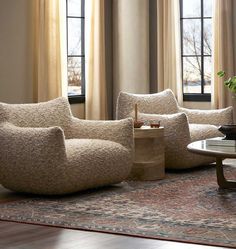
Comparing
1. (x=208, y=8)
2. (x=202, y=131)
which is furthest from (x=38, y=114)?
(x=208, y=8)

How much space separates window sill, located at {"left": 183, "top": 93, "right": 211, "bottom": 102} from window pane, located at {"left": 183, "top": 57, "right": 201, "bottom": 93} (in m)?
0.10

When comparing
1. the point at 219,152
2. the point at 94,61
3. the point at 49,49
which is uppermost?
the point at 49,49

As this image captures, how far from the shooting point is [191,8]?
32.7 ft

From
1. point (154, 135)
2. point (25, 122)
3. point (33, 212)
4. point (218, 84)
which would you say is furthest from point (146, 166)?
point (218, 84)

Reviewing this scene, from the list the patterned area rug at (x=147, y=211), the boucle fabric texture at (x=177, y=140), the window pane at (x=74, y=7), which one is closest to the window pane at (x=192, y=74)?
the window pane at (x=74, y=7)

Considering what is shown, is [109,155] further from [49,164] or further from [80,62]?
[80,62]

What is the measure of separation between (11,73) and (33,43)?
0.48 m

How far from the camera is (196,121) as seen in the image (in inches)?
327

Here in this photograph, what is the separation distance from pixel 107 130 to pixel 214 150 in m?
1.13

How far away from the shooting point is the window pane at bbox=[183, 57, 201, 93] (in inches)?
393

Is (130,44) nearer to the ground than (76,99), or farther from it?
farther from it

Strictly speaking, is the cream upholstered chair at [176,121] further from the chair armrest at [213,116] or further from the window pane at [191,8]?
the window pane at [191,8]

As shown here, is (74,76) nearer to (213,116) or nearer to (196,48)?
(196,48)

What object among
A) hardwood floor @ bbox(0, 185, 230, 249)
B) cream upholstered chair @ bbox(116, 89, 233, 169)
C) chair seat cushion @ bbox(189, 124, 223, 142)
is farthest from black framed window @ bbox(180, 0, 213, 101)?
hardwood floor @ bbox(0, 185, 230, 249)
